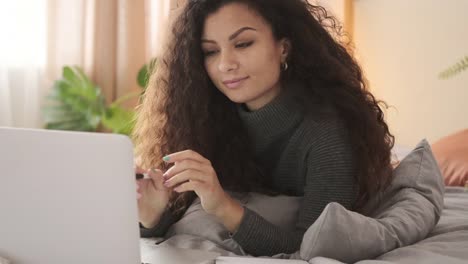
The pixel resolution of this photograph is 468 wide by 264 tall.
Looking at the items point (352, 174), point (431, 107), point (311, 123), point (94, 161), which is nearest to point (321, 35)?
point (311, 123)

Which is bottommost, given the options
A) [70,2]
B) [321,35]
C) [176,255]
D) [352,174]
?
[176,255]

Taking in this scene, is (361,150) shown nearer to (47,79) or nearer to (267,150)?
(267,150)

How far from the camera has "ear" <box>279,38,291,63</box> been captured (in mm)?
1354

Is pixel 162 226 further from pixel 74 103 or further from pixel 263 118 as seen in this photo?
pixel 74 103

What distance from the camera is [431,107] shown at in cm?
284

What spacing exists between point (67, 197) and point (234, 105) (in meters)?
0.69

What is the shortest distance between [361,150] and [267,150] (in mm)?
211

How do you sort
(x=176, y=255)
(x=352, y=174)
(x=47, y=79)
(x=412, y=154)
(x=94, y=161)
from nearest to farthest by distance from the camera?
1. (x=94, y=161)
2. (x=176, y=255)
3. (x=352, y=174)
4. (x=412, y=154)
5. (x=47, y=79)

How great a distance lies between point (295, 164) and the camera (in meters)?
1.27

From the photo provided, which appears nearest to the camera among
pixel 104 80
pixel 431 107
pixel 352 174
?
pixel 352 174

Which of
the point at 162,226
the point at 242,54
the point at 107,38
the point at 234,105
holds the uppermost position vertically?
the point at 107,38

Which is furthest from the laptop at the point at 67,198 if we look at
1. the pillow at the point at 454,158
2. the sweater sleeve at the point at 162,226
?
the pillow at the point at 454,158

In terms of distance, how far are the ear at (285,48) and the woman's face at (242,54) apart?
0.03 meters

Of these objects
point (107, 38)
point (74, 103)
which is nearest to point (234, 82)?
point (74, 103)
